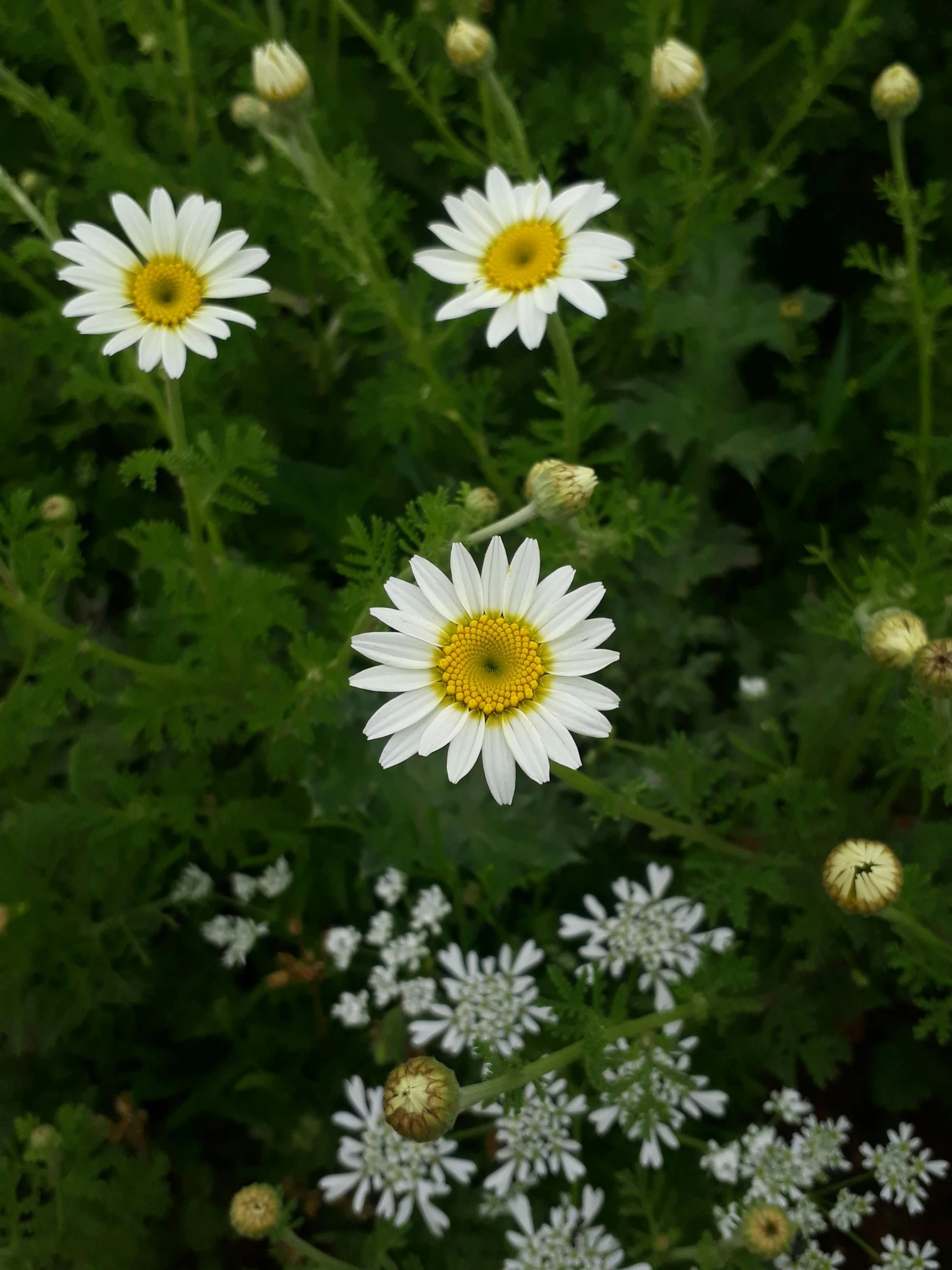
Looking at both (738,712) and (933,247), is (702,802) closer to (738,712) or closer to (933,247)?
(738,712)

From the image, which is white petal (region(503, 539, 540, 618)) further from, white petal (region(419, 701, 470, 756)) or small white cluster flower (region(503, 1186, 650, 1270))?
small white cluster flower (region(503, 1186, 650, 1270))

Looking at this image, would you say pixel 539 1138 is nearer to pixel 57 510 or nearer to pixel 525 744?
pixel 525 744

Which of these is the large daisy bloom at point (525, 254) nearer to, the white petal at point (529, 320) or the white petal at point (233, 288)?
the white petal at point (529, 320)

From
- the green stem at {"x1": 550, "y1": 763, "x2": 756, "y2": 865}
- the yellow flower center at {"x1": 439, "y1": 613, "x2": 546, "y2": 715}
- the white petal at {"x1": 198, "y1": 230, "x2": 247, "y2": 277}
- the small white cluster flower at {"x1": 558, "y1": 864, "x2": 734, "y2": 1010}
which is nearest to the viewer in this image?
the yellow flower center at {"x1": 439, "y1": 613, "x2": 546, "y2": 715}

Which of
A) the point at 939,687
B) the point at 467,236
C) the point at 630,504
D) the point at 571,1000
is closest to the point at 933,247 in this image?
the point at 630,504

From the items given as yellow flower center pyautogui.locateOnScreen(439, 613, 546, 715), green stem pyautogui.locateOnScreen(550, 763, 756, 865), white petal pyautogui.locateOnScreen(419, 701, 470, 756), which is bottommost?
green stem pyautogui.locateOnScreen(550, 763, 756, 865)

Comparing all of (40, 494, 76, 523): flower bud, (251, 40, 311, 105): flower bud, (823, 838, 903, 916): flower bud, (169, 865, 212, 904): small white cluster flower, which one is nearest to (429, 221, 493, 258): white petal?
(251, 40, 311, 105): flower bud

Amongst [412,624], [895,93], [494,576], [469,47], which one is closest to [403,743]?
[412,624]
